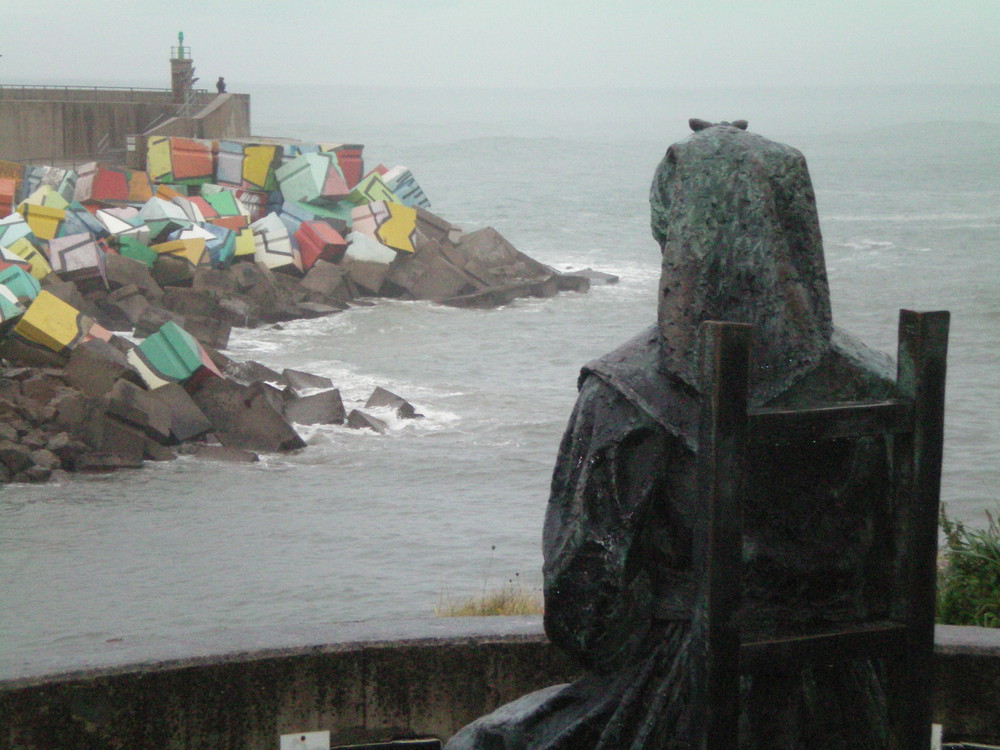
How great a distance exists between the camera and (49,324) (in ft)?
49.5

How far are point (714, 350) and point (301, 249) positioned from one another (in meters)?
24.6

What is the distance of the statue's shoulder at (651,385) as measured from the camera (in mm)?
2080

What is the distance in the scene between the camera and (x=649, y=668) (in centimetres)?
213

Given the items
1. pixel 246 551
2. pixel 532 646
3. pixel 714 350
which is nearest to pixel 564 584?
pixel 714 350

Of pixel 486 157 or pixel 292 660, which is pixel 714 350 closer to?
pixel 292 660

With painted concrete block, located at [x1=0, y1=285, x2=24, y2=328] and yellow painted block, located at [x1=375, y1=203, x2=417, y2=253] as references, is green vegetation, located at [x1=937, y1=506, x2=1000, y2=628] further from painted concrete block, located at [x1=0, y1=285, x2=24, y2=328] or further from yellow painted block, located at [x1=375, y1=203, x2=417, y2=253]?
yellow painted block, located at [x1=375, y1=203, x2=417, y2=253]

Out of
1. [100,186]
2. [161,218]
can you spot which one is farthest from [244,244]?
[100,186]

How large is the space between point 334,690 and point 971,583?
99.4 inches

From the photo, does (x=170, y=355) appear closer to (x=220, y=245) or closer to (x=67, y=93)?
(x=220, y=245)

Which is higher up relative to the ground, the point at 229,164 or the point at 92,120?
the point at 92,120

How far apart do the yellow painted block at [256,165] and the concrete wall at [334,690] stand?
26757mm

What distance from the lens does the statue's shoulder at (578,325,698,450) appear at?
2.08 m

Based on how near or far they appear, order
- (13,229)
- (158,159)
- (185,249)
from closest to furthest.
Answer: (13,229) < (185,249) < (158,159)

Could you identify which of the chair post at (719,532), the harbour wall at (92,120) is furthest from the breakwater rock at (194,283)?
the chair post at (719,532)
